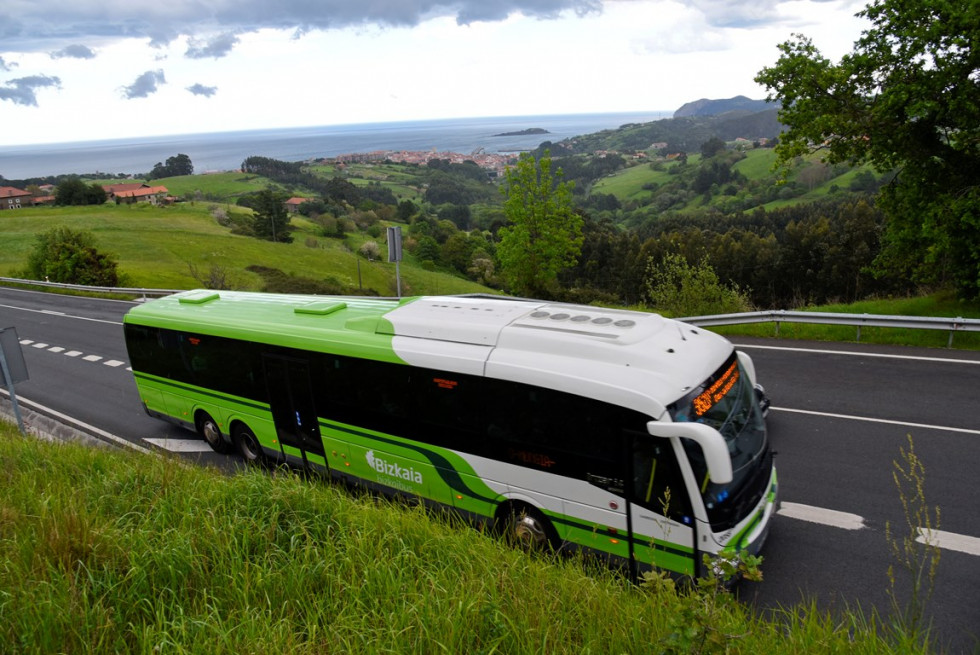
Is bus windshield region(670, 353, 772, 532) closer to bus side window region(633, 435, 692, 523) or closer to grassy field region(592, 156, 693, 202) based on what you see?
bus side window region(633, 435, 692, 523)

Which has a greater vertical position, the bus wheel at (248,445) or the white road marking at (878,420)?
the bus wheel at (248,445)

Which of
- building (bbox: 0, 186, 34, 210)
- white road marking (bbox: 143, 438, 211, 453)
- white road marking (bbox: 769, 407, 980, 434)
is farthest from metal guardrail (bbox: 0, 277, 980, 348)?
building (bbox: 0, 186, 34, 210)

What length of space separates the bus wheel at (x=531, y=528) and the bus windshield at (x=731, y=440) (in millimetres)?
1957

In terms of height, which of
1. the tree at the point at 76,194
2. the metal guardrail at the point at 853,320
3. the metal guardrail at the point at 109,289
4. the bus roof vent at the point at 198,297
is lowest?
the metal guardrail at the point at 109,289

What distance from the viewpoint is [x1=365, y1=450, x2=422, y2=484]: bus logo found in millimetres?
8055

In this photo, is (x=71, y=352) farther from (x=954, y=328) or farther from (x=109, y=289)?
(x=954, y=328)

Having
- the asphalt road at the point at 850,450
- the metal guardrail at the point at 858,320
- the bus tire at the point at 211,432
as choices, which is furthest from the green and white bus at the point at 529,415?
the metal guardrail at the point at 858,320

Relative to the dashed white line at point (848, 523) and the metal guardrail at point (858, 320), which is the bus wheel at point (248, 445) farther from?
the metal guardrail at point (858, 320)

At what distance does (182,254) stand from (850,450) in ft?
212

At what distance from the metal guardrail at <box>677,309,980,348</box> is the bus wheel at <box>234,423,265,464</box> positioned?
38.0 ft

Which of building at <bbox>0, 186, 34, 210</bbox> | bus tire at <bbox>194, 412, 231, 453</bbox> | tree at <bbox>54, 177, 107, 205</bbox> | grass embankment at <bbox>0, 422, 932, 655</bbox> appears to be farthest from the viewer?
building at <bbox>0, 186, 34, 210</bbox>

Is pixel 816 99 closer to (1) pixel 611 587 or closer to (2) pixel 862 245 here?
(1) pixel 611 587

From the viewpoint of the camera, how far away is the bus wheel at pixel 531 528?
6895 mm

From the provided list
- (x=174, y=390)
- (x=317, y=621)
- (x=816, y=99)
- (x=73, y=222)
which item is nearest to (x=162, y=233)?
(x=73, y=222)
